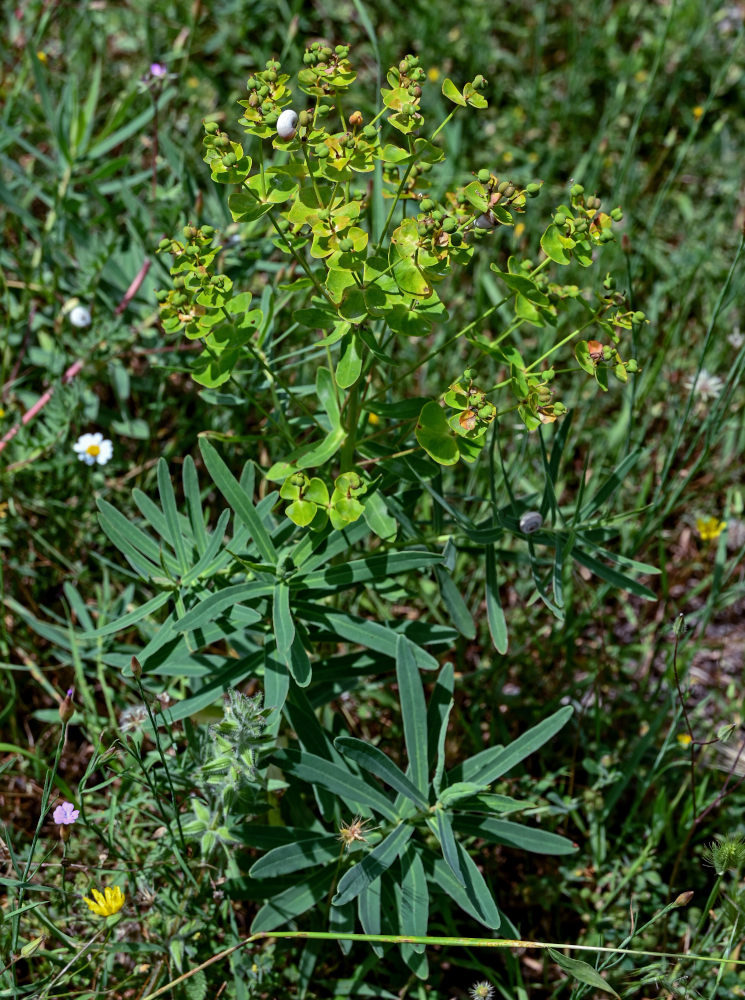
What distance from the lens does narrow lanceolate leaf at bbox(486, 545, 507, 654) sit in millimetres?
2102

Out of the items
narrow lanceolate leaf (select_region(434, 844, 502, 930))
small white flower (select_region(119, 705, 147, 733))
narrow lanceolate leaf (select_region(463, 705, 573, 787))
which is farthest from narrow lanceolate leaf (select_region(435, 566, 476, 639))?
small white flower (select_region(119, 705, 147, 733))

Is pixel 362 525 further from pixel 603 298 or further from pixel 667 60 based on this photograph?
pixel 667 60

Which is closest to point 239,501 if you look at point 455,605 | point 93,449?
point 455,605

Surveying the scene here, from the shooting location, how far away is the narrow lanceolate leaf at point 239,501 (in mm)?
2033

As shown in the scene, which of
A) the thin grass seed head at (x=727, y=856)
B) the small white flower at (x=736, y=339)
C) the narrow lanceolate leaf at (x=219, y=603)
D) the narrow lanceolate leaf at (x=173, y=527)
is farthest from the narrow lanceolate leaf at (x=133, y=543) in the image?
the small white flower at (x=736, y=339)

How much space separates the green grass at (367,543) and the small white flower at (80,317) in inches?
2.4

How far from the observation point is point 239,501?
2.05 m

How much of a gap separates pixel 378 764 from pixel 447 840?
0.65 ft

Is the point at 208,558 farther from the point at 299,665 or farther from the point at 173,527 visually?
the point at 299,665

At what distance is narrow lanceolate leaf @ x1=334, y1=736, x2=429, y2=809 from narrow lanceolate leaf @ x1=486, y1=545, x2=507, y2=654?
33 centimetres

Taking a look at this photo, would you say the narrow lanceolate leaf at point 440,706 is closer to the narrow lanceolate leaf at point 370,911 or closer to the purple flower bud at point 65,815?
the narrow lanceolate leaf at point 370,911

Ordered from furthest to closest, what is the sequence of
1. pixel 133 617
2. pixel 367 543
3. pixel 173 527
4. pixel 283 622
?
pixel 367 543, pixel 173 527, pixel 133 617, pixel 283 622

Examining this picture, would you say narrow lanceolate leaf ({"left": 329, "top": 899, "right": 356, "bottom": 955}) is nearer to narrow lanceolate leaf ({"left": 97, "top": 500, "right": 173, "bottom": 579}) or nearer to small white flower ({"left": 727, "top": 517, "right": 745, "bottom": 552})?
narrow lanceolate leaf ({"left": 97, "top": 500, "right": 173, "bottom": 579})

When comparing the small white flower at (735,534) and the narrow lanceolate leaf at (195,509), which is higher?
the narrow lanceolate leaf at (195,509)
